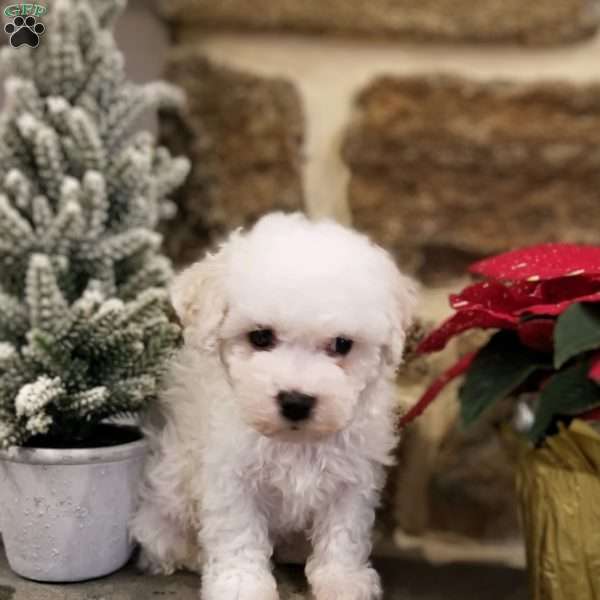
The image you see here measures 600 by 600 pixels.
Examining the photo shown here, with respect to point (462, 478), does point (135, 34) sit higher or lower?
higher

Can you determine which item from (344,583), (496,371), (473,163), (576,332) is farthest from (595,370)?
(473,163)

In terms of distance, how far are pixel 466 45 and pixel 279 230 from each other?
0.51 metres

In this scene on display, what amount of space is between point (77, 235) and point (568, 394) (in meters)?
0.63

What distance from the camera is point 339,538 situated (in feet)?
3.45

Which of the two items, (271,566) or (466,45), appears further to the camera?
(466,45)

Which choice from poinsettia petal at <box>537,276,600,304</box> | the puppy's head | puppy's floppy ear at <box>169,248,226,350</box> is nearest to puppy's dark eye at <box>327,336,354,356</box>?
the puppy's head

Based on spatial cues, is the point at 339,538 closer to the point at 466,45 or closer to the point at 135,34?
the point at 466,45

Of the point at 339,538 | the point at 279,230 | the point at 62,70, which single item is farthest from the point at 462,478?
the point at 62,70

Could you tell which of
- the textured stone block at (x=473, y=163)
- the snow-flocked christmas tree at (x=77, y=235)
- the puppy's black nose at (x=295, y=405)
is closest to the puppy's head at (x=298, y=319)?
the puppy's black nose at (x=295, y=405)

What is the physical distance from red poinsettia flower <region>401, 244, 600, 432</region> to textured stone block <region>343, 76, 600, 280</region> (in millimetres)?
254

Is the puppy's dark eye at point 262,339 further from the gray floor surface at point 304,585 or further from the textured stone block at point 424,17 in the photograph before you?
the textured stone block at point 424,17

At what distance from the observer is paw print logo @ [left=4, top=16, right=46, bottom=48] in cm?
120

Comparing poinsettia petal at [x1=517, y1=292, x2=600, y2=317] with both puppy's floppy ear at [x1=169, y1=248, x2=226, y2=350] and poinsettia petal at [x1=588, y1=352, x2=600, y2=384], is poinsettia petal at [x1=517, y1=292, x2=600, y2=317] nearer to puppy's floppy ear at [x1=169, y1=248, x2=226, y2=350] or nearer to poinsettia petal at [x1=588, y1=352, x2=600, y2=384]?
poinsettia petal at [x1=588, y1=352, x2=600, y2=384]

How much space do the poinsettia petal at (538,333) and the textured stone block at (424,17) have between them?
0.52 metres
